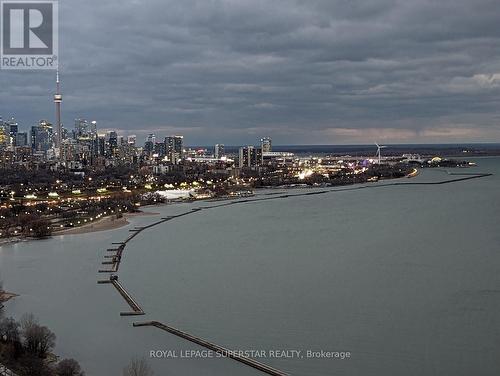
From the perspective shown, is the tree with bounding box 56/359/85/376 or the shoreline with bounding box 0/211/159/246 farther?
the shoreline with bounding box 0/211/159/246

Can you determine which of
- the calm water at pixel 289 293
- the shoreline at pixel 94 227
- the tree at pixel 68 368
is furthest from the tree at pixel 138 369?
the shoreline at pixel 94 227

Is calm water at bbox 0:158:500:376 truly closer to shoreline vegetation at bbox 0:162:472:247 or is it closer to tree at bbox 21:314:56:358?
tree at bbox 21:314:56:358

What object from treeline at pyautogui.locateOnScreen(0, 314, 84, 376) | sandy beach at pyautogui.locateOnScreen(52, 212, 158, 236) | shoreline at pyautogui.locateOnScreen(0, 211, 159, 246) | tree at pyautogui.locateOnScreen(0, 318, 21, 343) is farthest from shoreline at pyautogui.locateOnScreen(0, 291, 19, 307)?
sandy beach at pyautogui.locateOnScreen(52, 212, 158, 236)

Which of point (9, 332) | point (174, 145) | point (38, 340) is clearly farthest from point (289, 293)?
point (174, 145)

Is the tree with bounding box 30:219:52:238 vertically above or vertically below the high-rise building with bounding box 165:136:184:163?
below

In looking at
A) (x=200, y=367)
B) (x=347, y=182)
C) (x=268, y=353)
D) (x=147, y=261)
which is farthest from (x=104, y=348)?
(x=347, y=182)

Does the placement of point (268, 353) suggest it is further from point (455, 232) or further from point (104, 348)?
point (455, 232)

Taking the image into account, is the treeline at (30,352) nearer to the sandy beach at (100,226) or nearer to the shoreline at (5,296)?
the shoreline at (5,296)
